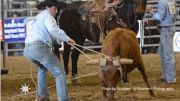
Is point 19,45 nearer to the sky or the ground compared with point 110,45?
nearer to the ground

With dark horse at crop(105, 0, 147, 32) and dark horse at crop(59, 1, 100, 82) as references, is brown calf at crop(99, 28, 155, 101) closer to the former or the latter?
dark horse at crop(105, 0, 147, 32)

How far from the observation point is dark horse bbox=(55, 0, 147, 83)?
12.0 m

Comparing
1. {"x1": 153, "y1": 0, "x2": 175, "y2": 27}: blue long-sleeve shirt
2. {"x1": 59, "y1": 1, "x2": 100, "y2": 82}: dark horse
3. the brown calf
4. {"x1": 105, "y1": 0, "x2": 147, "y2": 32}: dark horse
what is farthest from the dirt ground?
A: {"x1": 153, "y1": 0, "x2": 175, "y2": 27}: blue long-sleeve shirt

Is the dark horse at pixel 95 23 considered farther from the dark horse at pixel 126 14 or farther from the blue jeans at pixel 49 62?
the blue jeans at pixel 49 62

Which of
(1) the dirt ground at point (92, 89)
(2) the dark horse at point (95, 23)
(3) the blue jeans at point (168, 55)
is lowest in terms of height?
(1) the dirt ground at point (92, 89)

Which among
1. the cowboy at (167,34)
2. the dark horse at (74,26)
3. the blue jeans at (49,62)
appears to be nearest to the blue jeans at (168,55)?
the cowboy at (167,34)

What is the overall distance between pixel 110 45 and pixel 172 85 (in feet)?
11.7

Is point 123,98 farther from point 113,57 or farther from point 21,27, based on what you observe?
point 21,27

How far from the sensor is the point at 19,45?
2458 centimetres

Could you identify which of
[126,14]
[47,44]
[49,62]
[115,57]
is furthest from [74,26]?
[115,57]

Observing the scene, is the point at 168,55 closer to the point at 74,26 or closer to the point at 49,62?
the point at 74,26

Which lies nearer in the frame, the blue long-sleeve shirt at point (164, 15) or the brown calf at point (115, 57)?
the brown calf at point (115, 57)

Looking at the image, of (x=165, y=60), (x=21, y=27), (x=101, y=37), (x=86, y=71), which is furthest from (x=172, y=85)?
(x=21, y=27)

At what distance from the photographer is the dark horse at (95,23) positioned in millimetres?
11984
